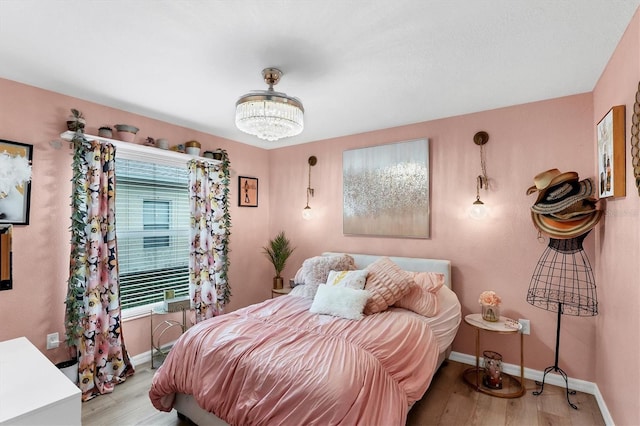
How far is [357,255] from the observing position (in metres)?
3.81

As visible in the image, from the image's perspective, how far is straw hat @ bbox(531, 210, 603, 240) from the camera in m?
2.32

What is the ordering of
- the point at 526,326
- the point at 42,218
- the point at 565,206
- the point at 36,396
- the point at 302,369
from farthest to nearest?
the point at 526,326 → the point at 42,218 → the point at 565,206 → the point at 302,369 → the point at 36,396

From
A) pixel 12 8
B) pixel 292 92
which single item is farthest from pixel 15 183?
pixel 292 92

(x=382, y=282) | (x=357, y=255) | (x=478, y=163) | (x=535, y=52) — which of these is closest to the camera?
(x=535, y=52)

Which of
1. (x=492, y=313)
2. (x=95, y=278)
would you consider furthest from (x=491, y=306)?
(x=95, y=278)

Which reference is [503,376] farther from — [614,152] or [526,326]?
[614,152]

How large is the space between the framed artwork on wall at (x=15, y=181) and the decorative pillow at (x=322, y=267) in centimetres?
244

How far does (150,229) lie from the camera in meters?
3.43

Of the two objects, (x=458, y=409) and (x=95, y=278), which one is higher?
(x=95, y=278)

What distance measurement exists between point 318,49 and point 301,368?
1.94 m

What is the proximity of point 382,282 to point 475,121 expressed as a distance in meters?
1.89

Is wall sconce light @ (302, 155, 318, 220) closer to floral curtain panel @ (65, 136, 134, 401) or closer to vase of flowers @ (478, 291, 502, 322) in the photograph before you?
floral curtain panel @ (65, 136, 134, 401)

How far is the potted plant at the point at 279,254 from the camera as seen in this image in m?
4.35

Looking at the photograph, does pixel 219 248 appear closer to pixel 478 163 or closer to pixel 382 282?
pixel 382 282
